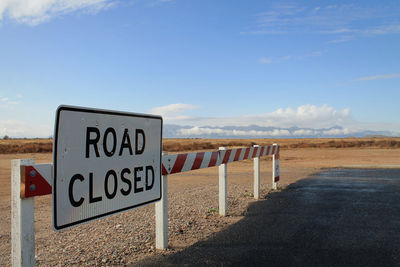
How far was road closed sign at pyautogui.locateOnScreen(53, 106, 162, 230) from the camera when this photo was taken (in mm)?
3176

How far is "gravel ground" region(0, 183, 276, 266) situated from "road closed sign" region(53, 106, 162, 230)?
938mm

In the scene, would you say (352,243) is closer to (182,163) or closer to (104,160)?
(182,163)

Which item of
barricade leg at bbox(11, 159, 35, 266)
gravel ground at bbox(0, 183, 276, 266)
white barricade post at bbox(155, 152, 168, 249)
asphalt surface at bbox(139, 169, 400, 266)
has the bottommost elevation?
gravel ground at bbox(0, 183, 276, 266)

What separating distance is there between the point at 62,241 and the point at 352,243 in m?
4.21

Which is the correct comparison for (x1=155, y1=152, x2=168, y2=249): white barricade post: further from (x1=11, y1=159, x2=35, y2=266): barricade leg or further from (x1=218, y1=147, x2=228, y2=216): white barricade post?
(x1=218, y1=147, x2=228, y2=216): white barricade post

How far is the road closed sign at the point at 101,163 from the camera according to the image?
3.18 m

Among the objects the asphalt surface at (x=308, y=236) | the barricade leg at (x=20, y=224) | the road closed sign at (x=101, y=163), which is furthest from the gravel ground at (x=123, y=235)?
the barricade leg at (x=20, y=224)

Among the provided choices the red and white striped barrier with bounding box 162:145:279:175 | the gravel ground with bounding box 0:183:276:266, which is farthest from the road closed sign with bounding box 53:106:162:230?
the gravel ground with bounding box 0:183:276:266

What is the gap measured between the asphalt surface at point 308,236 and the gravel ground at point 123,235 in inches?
12.8

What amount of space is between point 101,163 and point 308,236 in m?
3.40

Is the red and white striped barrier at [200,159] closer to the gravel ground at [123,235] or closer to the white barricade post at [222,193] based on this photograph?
the white barricade post at [222,193]

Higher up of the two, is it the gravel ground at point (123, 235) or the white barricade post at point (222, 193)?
the white barricade post at point (222, 193)

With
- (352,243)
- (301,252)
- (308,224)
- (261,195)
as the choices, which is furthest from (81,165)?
(261,195)

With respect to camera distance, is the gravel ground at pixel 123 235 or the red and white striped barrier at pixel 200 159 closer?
the gravel ground at pixel 123 235
